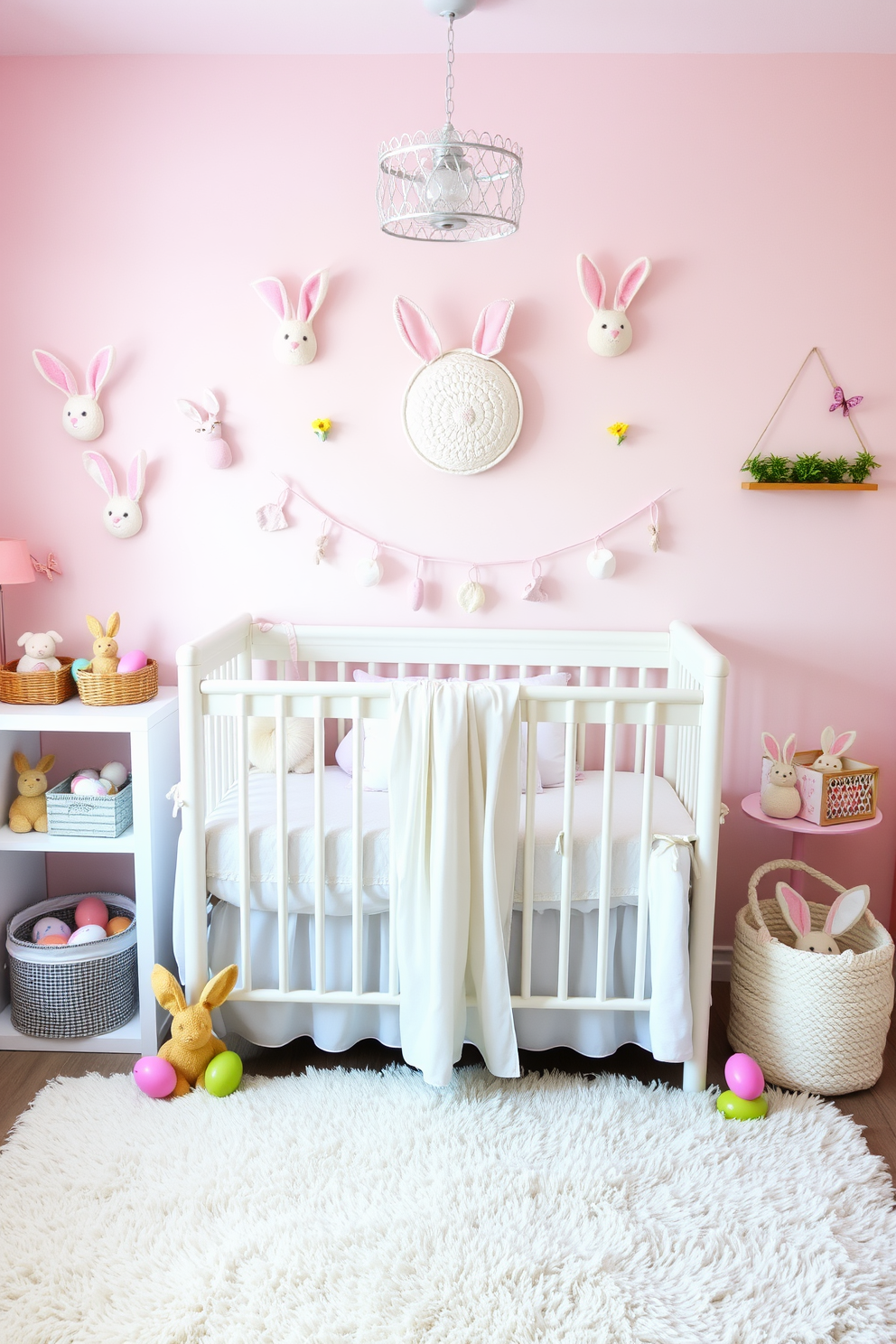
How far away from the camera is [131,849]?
7.50 ft

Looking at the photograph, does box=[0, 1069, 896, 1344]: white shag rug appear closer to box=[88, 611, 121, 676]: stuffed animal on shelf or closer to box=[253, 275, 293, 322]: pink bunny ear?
box=[88, 611, 121, 676]: stuffed animal on shelf

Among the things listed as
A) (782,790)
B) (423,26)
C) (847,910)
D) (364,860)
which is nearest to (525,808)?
(364,860)

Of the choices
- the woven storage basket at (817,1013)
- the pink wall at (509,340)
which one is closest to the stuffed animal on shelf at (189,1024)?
the pink wall at (509,340)

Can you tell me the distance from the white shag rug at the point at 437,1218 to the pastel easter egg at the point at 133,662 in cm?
91

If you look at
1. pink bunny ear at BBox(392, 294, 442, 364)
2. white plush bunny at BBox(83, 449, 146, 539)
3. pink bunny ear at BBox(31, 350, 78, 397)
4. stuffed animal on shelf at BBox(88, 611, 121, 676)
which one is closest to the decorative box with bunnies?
pink bunny ear at BBox(392, 294, 442, 364)

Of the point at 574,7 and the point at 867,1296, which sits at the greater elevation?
the point at 574,7

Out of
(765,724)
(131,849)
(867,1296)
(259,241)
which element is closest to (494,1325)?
(867,1296)

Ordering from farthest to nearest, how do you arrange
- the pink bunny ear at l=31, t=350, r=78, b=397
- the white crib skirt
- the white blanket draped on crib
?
the pink bunny ear at l=31, t=350, r=78, b=397, the white crib skirt, the white blanket draped on crib

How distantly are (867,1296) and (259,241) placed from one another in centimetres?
249

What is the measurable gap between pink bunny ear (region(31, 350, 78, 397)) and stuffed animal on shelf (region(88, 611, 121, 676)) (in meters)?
0.62

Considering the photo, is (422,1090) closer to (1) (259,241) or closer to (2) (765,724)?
(2) (765,724)

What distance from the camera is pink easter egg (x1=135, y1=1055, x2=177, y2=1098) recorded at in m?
2.04

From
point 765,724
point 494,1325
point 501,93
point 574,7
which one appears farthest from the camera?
point 765,724

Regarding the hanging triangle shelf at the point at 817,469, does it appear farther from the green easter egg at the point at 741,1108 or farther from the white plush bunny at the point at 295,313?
the green easter egg at the point at 741,1108
